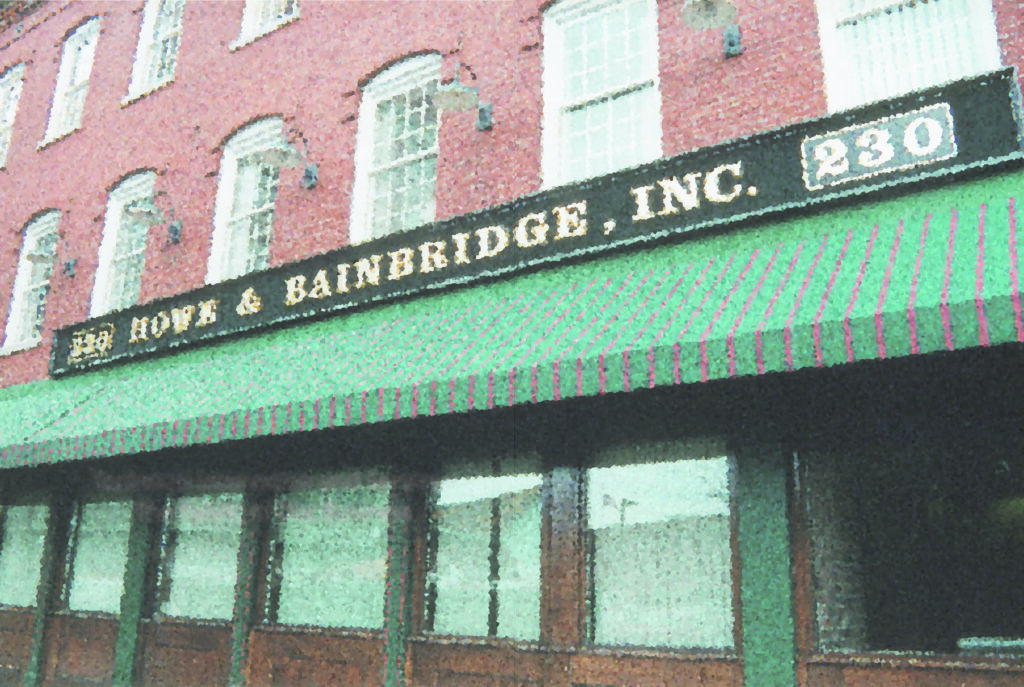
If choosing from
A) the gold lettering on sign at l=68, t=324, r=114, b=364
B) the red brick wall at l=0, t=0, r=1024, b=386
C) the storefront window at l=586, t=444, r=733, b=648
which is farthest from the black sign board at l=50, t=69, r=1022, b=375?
A: the storefront window at l=586, t=444, r=733, b=648

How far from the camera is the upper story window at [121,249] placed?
12.0 metres

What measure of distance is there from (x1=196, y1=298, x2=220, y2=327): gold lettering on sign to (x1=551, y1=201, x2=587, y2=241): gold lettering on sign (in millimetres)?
4840

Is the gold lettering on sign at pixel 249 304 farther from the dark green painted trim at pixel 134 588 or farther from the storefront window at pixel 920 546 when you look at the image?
the storefront window at pixel 920 546

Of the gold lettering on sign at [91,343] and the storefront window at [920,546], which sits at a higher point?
the gold lettering on sign at [91,343]

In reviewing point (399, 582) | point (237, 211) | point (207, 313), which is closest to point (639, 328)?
point (399, 582)

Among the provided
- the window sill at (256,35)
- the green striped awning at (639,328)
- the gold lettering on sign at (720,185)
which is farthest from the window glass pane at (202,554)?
the window sill at (256,35)

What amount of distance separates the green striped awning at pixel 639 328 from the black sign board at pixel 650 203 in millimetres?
186

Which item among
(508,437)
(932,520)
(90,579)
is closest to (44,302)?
(90,579)

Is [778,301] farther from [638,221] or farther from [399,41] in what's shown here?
[399,41]

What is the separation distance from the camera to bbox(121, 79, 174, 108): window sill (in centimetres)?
1235

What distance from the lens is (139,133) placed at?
1246 cm

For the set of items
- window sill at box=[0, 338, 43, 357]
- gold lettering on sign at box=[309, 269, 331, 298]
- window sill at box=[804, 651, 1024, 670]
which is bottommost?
window sill at box=[804, 651, 1024, 670]

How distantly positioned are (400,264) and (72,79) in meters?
9.99

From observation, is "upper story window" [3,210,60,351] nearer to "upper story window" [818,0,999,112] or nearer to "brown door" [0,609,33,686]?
"brown door" [0,609,33,686]
